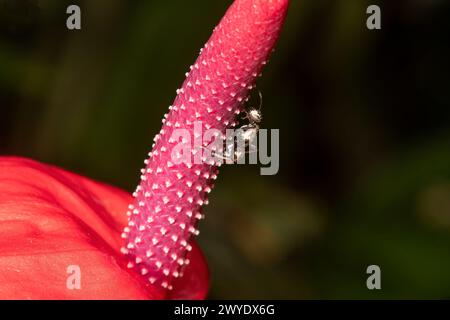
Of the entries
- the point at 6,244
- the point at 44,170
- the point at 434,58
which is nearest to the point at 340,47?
the point at 434,58

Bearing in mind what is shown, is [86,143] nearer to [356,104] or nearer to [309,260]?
[309,260]

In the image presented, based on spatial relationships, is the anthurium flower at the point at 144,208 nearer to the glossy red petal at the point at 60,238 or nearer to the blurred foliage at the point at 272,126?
the glossy red petal at the point at 60,238

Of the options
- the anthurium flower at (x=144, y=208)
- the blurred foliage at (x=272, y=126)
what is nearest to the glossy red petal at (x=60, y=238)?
the anthurium flower at (x=144, y=208)

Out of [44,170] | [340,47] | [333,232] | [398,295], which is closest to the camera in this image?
[44,170]

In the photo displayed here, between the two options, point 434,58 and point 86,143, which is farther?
point 434,58

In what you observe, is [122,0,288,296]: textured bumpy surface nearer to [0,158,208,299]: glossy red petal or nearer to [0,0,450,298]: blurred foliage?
[0,158,208,299]: glossy red petal

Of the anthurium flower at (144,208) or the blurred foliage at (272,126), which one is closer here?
the anthurium flower at (144,208)
